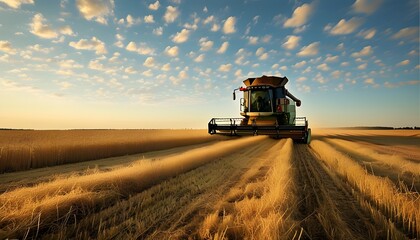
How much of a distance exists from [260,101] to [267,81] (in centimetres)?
163

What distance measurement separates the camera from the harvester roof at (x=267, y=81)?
1977 cm

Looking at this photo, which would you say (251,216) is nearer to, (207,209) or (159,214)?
(207,209)

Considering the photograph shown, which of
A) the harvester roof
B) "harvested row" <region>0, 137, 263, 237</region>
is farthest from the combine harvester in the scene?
"harvested row" <region>0, 137, 263, 237</region>

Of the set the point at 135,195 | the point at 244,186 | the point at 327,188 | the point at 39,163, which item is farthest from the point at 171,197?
the point at 39,163

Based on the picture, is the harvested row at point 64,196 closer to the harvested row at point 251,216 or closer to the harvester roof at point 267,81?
the harvested row at point 251,216

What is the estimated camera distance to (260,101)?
19.8 meters

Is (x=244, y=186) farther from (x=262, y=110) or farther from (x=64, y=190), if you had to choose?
(x=262, y=110)

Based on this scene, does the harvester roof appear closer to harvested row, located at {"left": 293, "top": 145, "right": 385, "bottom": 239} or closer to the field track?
the field track

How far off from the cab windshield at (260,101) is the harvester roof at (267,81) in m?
0.63

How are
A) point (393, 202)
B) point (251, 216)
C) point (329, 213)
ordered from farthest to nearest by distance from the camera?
point (393, 202) < point (329, 213) < point (251, 216)

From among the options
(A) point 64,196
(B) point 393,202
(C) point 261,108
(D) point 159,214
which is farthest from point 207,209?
(C) point 261,108

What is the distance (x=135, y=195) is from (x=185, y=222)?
5.84 feet

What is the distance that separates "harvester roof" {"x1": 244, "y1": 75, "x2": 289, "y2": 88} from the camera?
64.8ft

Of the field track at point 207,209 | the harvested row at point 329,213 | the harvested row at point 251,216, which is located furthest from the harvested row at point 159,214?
the harvested row at point 329,213
